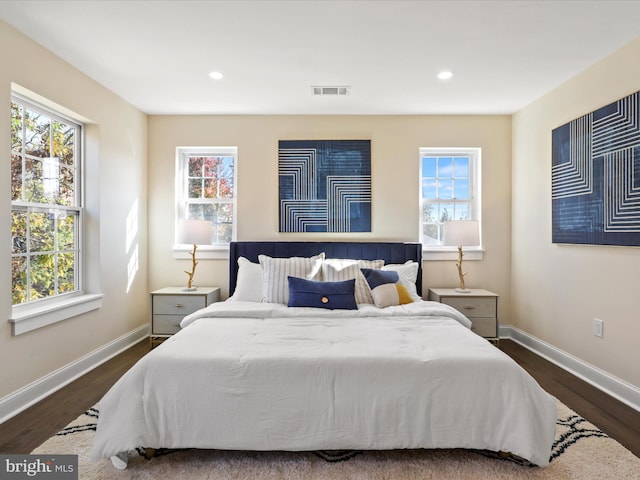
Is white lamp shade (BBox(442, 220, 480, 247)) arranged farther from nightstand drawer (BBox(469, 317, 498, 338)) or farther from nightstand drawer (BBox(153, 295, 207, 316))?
nightstand drawer (BBox(153, 295, 207, 316))

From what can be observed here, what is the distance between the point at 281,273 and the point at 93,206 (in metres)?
1.85

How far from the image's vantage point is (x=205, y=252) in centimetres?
445

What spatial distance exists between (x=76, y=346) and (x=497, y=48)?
411 cm

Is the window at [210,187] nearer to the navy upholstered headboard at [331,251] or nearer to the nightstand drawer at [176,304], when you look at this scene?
the navy upholstered headboard at [331,251]

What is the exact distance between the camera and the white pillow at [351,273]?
3375 millimetres

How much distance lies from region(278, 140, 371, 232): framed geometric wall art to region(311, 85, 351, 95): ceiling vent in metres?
0.76

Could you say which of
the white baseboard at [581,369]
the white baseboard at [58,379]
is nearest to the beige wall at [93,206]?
the white baseboard at [58,379]

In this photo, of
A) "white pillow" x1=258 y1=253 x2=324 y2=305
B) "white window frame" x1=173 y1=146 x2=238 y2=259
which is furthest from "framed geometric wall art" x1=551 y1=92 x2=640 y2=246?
"white window frame" x1=173 y1=146 x2=238 y2=259

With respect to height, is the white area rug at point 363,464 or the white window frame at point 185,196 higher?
the white window frame at point 185,196

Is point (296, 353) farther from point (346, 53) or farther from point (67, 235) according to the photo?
point (67, 235)

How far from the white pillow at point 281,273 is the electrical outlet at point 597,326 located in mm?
2351

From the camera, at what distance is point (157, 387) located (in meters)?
1.97

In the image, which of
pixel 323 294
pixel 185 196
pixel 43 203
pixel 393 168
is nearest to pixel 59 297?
pixel 43 203

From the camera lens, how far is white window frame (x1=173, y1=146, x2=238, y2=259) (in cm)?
445
